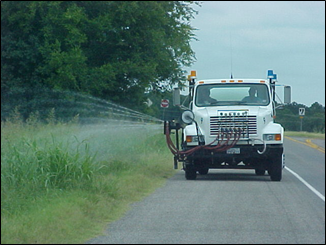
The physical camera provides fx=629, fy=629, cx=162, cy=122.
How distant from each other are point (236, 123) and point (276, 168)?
9.66ft

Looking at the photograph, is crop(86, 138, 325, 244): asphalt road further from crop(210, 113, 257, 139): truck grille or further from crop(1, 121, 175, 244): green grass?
crop(210, 113, 257, 139): truck grille

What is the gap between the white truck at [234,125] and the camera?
10117mm

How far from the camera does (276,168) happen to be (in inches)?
540

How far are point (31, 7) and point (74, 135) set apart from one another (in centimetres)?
955

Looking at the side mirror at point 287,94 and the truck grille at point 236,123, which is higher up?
the side mirror at point 287,94

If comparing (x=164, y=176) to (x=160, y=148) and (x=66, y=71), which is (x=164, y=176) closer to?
(x=160, y=148)

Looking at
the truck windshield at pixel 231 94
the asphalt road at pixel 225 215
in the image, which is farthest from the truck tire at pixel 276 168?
the truck windshield at pixel 231 94

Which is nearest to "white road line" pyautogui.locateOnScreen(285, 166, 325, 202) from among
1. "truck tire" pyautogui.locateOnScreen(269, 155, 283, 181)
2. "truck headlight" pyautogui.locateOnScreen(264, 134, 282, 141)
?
"truck tire" pyautogui.locateOnScreen(269, 155, 283, 181)

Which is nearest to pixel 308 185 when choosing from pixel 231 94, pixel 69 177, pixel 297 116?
pixel 231 94

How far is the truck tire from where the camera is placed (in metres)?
11.8

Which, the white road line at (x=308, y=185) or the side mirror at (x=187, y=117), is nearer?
the side mirror at (x=187, y=117)

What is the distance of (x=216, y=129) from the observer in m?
10.7

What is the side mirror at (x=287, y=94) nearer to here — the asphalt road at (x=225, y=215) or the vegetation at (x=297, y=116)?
the vegetation at (x=297, y=116)

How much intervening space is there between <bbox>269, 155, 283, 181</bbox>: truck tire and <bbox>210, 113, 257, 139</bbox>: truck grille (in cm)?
77
